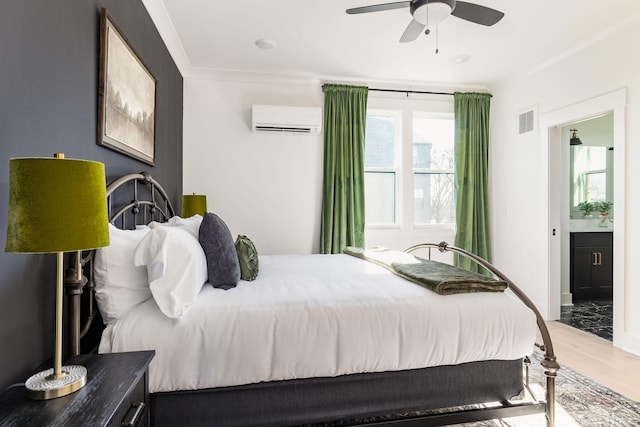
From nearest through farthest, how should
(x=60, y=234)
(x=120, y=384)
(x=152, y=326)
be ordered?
(x=60, y=234) < (x=120, y=384) < (x=152, y=326)

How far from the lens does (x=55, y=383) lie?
39.9 inches

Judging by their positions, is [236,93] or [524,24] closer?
[524,24]

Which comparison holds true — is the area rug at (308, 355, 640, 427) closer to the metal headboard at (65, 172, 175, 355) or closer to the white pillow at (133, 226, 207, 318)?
the white pillow at (133, 226, 207, 318)

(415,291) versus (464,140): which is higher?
(464,140)

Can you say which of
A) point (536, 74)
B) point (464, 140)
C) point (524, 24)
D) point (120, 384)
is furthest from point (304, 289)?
point (536, 74)

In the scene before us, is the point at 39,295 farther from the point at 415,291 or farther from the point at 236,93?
the point at 236,93

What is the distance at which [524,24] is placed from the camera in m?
3.05

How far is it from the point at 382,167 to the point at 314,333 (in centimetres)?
332

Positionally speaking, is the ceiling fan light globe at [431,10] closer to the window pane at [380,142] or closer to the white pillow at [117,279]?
the window pane at [380,142]

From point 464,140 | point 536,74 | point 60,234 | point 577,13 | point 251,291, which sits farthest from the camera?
point 464,140

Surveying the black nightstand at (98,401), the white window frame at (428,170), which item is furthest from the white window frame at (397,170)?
the black nightstand at (98,401)

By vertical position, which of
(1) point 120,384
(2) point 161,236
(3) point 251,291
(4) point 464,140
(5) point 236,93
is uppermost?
(5) point 236,93

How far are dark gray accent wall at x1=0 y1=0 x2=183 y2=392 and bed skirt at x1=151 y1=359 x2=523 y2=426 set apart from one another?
53 cm

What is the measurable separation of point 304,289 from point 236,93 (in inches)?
119
